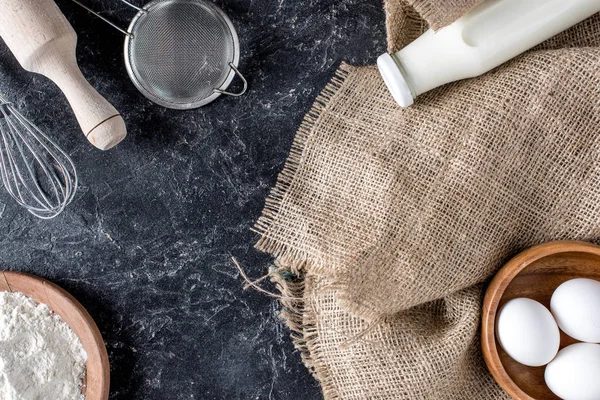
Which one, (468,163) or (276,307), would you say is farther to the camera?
(276,307)

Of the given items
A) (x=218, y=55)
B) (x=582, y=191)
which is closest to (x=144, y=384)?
A: (x=218, y=55)

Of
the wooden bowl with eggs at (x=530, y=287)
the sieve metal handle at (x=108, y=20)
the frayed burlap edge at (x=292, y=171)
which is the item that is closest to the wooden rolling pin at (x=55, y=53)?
the sieve metal handle at (x=108, y=20)

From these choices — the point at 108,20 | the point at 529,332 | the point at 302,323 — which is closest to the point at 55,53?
the point at 108,20

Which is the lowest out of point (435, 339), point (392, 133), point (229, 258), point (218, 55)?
point (435, 339)

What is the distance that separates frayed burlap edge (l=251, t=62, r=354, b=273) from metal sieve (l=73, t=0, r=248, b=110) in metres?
0.11

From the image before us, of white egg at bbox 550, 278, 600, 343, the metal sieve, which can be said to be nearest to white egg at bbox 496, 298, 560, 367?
white egg at bbox 550, 278, 600, 343

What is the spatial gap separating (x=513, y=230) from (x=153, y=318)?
0.56 metres

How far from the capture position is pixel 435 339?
92 cm

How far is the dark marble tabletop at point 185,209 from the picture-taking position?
99cm

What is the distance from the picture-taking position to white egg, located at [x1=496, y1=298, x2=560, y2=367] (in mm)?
814

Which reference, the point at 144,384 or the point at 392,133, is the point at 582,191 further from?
the point at 144,384

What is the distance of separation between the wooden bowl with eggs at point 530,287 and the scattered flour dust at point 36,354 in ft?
1.99

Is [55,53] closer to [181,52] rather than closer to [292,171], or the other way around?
[181,52]

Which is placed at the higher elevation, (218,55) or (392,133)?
(218,55)
